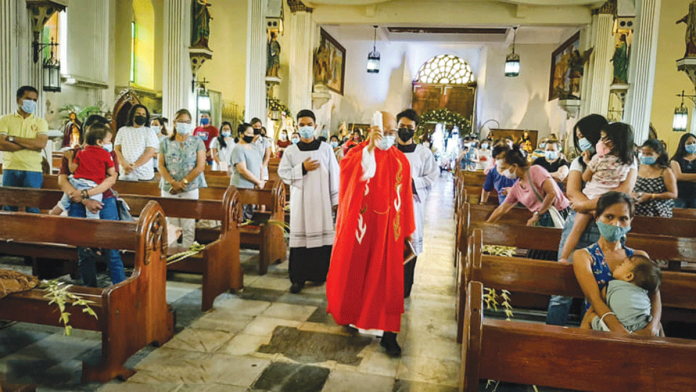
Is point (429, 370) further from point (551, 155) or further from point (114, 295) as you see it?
point (551, 155)

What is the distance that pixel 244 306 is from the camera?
4.53m

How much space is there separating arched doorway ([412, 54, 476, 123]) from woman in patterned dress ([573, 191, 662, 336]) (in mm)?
23941

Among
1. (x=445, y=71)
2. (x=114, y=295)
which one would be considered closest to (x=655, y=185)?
(x=114, y=295)

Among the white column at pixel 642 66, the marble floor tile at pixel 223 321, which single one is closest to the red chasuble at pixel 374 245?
the marble floor tile at pixel 223 321

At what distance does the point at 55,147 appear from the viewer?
43.6 ft

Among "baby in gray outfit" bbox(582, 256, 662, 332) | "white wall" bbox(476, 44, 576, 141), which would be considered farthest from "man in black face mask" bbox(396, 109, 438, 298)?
"white wall" bbox(476, 44, 576, 141)

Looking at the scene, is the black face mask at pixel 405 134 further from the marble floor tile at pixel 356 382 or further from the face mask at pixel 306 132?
the marble floor tile at pixel 356 382

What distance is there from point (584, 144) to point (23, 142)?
5414mm

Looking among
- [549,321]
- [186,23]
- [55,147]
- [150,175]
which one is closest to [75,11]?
[55,147]

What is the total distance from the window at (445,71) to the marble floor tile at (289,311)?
2385 centimetres

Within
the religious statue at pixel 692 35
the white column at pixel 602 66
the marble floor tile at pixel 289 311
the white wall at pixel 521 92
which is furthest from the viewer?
the white wall at pixel 521 92

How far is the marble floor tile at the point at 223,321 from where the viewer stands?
157 inches

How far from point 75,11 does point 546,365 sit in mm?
15089

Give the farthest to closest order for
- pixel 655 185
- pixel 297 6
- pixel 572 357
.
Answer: pixel 297 6 → pixel 655 185 → pixel 572 357
